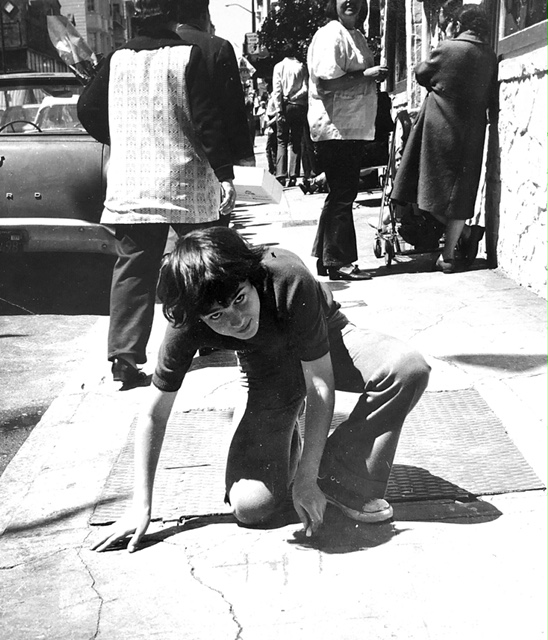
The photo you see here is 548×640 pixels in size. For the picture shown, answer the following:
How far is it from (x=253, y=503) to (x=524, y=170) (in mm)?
3975

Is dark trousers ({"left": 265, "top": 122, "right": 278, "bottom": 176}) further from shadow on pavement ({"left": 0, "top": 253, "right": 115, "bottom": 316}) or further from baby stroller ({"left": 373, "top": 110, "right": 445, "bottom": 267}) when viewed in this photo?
baby stroller ({"left": 373, "top": 110, "right": 445, "bottom": 267})

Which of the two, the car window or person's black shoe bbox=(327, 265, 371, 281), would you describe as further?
the car window

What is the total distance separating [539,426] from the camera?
12.6 ft

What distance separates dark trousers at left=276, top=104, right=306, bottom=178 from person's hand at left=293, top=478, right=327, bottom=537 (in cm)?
1128

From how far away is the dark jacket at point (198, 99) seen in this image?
4.51 m

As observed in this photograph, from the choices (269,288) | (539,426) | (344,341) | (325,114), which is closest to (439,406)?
(539,426)

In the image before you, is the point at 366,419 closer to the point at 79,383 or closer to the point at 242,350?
the point at 242,350

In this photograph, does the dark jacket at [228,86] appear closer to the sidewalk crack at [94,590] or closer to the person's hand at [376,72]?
the sidewalk crack at [94,590]

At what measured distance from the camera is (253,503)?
3.08m

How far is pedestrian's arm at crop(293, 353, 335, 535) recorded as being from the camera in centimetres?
284

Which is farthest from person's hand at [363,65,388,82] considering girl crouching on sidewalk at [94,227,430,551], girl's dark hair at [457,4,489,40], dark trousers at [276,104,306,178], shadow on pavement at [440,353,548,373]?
A: dark trousers at [276,104,306,178]

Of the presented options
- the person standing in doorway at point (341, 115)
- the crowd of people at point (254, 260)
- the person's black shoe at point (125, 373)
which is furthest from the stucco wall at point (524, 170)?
the person's black shoe at point (125, 373)

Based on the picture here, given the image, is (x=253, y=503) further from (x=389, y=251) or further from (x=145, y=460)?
(x=389, y=251)

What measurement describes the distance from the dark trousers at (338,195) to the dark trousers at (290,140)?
7.07 metres
